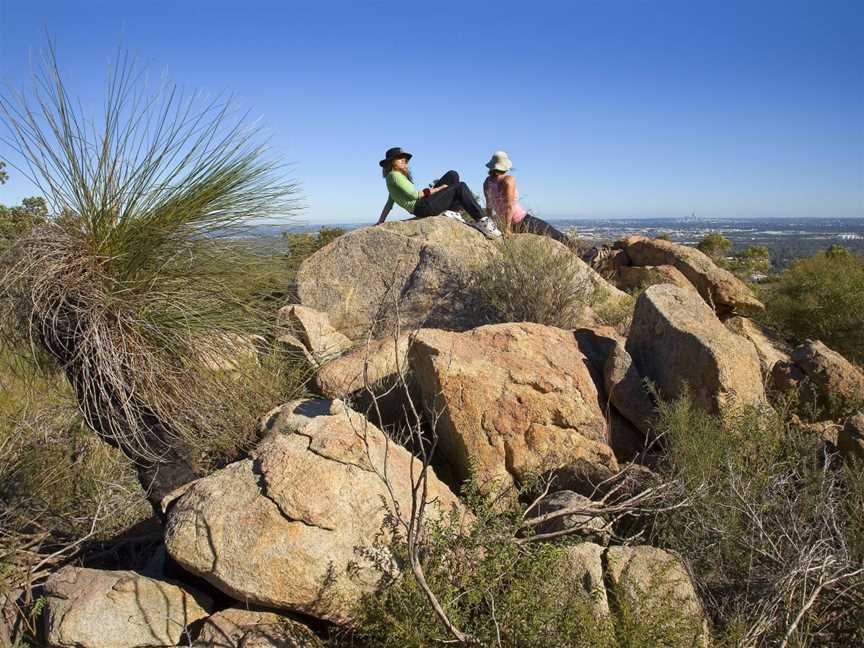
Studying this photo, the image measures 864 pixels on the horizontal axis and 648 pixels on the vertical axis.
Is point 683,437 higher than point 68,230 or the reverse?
the reverse

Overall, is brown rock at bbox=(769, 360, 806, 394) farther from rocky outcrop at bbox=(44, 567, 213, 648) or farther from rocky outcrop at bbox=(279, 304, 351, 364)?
rocky outcrop at bbox=(44, 567, 213, 648)

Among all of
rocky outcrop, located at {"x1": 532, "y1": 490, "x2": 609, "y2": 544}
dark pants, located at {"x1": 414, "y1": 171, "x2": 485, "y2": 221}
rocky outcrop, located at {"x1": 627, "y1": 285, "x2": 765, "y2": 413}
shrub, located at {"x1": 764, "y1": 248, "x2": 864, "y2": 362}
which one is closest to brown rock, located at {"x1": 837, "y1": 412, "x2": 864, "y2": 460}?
rocky outcrop, located at {"x1": 627, "y1": 285, "x2": 765, "y2": 413}

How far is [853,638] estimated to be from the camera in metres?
2.78

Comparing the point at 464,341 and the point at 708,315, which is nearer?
the point at 464,341

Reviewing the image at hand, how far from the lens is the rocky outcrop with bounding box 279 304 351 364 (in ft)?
17.6

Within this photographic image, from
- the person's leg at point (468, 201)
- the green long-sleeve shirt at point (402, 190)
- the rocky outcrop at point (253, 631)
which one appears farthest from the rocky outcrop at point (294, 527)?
the green long-sleeve shirt at point (402, 190)

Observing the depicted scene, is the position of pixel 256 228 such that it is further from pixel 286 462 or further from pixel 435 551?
pixel 435 551

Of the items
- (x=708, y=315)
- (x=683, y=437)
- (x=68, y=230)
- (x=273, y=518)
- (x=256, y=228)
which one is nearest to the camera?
(x=273, y=518)

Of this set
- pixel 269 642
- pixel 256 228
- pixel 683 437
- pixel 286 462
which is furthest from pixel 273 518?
pixel 683 437

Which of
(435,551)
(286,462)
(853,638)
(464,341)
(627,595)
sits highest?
(464,341)

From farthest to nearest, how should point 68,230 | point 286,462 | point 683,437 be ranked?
point 683,437
point 68,230
point 286,462

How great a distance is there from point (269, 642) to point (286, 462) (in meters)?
0.81

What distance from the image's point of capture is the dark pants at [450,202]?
7828mm

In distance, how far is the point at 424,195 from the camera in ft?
26.7
